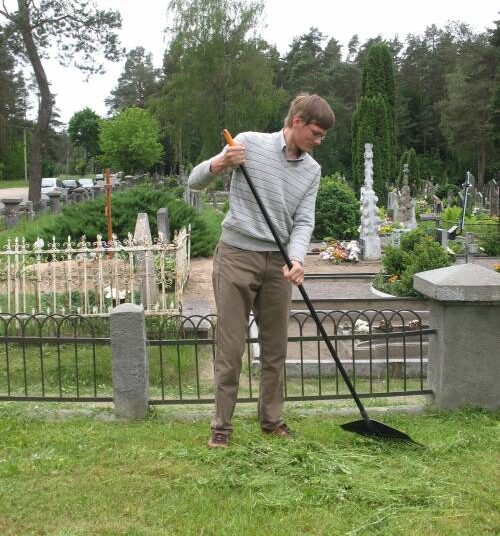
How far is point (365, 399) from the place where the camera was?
5.02 m

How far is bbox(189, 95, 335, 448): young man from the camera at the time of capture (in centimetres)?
376

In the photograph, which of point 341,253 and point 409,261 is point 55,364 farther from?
point 341,253

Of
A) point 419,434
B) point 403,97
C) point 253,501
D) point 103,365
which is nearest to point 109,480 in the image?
point 253,501

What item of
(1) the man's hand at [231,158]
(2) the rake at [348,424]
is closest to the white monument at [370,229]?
(2) the rake at [348,424]

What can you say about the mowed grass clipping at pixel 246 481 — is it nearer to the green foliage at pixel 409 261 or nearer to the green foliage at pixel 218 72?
the green foliage at pixel 409 261

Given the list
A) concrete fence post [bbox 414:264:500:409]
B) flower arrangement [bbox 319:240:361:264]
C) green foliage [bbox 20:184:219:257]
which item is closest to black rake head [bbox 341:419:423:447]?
concrete fence post [bbox 414:264:500:409]

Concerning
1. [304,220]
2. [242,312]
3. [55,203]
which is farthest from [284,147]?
[55,203]

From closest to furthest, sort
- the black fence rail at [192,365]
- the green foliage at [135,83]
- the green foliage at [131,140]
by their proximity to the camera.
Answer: the black fence rail at [192,365] → the green foliage at [131,140] → the green foliage at [135,83]

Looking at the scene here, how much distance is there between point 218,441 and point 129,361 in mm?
993

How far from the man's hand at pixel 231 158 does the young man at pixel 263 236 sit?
0.02 m

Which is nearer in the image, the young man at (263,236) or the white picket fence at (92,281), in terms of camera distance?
the young man at (263,236)

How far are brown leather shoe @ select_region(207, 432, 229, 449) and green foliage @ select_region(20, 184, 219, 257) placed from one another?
386 inches

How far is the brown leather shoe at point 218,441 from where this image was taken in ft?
12.6

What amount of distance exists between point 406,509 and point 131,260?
19.1 feet
